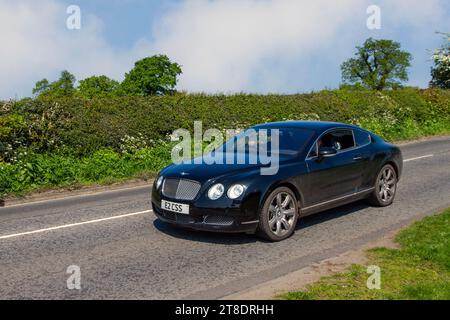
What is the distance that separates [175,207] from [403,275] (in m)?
3.23

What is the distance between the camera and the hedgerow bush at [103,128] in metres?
13.4

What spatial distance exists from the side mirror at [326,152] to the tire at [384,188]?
1.75m

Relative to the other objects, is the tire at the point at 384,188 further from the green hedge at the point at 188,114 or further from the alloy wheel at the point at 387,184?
the green hedge at the point at 188,114

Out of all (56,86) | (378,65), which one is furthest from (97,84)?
(378,65)

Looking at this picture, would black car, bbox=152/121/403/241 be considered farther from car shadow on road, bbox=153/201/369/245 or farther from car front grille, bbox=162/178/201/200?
car shadow on road, bbox=153/201/369/245

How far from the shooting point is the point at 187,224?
7410 millimetres

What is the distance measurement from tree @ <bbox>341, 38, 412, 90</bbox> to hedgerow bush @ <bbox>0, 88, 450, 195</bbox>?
7006 centimetres

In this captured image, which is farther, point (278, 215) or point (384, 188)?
point (384, 188)

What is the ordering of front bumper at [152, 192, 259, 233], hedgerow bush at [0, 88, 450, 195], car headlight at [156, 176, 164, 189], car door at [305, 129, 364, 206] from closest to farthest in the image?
front bumper at [152, 192, 259, 233]
car headlight at [156, 176, 164, 189]
car door at [305, 129, 364, 206]
hedgerow bush at [0, 88, 450, 195]

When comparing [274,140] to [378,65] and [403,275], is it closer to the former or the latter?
[403,275]

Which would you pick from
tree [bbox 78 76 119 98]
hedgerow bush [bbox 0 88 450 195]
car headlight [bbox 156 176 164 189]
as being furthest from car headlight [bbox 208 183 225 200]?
tree [bbox 78 76 119 98]

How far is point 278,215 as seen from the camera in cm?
760

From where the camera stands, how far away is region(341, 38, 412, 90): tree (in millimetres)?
87062
